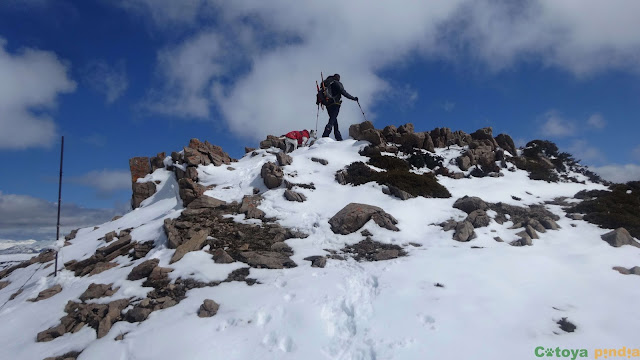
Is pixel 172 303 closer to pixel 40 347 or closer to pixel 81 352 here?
pixel 81 352

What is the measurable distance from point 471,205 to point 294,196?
23.1 feet

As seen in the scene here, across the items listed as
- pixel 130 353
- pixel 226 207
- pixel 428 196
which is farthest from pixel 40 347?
pixel 428 196

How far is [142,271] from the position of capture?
874 cm

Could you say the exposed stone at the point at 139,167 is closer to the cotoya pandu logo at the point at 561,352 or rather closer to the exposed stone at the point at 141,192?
the exposed stone at the point at 141,192

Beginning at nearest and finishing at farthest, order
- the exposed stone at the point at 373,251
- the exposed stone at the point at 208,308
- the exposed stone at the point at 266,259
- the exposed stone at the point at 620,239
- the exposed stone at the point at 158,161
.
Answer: the exposed stone at the point at 208,308, the exposed stone at the point at 266,259, the exposed stone at the point at 373,251, the exposed stone at the point at 620,239, the exposed stone at the point at 158,161

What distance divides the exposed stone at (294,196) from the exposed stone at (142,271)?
5.84 m

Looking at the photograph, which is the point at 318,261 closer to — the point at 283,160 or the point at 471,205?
the point at 471,205

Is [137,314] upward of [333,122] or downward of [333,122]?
downward

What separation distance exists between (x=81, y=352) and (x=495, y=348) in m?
7.71

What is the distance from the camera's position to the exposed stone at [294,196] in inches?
529

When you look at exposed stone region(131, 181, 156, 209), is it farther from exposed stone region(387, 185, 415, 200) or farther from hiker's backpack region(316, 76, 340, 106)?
exposed stone region(387, 185, 415, 200)

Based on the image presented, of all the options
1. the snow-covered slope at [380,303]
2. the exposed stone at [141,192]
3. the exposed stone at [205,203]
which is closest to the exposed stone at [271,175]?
the exposed stone at [205,203]

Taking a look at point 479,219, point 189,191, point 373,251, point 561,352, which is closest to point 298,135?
point 189,191

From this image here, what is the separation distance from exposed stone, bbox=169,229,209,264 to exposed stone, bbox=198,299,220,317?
276 cm
